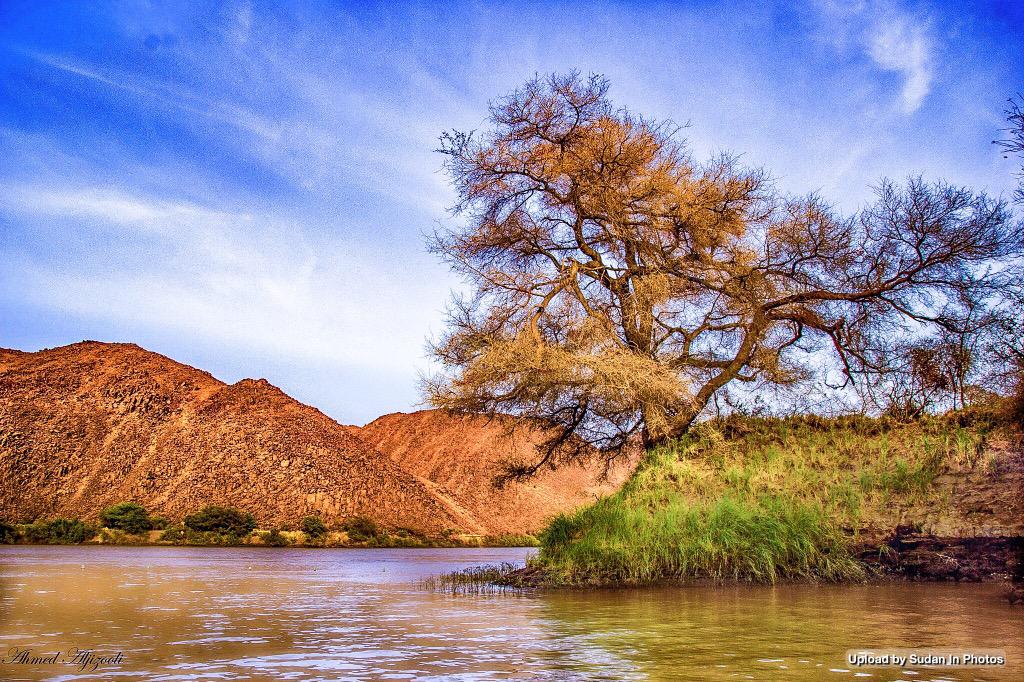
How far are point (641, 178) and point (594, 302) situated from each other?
105 inches

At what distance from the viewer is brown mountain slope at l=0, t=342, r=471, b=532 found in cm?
4269

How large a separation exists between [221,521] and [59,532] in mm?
6436

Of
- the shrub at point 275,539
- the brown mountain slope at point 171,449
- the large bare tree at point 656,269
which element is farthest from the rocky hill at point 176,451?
the large bare tree at point 656,269

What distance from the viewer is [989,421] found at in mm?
14031

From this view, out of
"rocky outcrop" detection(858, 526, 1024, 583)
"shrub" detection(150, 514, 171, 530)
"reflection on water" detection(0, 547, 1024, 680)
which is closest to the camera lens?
"reflection on water" detection(0, 547, 1024, 680)

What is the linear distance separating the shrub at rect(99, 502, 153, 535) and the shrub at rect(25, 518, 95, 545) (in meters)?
0.90

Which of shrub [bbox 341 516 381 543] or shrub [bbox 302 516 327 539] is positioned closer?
shrub [bbox 302 516 327 539]

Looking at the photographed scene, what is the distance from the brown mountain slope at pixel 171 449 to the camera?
4269 cm

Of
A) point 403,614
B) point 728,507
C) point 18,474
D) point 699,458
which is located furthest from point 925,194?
point 18,474

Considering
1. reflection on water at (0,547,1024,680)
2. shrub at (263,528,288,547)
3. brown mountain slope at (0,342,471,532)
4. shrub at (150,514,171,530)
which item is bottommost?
shrub at (263,528,288,547)

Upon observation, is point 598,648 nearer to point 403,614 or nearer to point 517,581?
point 403,614

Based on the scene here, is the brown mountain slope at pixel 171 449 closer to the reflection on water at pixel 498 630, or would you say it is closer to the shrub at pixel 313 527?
the shrub at pixel 313 527

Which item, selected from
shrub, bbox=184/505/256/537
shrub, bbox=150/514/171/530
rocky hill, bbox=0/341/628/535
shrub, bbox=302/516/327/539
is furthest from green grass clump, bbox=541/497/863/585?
shrub, bbox=150/514/171/530

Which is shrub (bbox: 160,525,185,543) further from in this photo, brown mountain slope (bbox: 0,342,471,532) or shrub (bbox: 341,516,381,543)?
shrub (bbox: 341,516,381,543)
